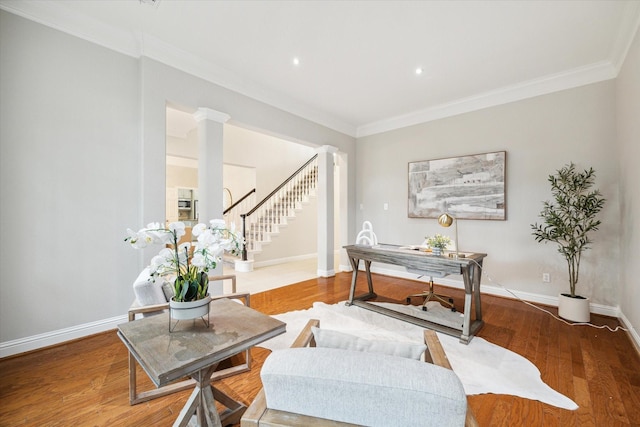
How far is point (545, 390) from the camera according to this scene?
1.81 metres

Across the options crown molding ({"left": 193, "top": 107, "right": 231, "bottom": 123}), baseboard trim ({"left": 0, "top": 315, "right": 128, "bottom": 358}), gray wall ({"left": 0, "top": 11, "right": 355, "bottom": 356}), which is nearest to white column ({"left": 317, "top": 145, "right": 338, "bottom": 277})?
crown molding ({"left": 193, "top": 107, "right": 231, "bottom": 123})

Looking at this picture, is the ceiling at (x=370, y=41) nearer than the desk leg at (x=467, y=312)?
Yes

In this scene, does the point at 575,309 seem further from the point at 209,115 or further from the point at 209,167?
the point at 209,115

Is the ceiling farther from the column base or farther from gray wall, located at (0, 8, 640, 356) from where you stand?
the column base

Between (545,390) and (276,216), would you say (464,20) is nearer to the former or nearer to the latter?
(545,390)

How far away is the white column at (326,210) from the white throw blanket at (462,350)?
5.04 feet

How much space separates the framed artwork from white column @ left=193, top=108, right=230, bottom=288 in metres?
3.14

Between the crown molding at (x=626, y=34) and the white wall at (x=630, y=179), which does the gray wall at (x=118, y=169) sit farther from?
the crown molding at (x=626, y=34)

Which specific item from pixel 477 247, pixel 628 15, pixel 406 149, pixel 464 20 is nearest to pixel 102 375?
pixel 464 20

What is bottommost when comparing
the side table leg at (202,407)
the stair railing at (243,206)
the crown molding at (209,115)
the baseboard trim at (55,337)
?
the baseboard trim at (55,337)

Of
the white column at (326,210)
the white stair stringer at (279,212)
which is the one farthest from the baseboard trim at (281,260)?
the white column at (326,210)

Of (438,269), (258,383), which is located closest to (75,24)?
(258,383)

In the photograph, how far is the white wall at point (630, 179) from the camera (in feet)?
7.88

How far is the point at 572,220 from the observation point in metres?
3.08
